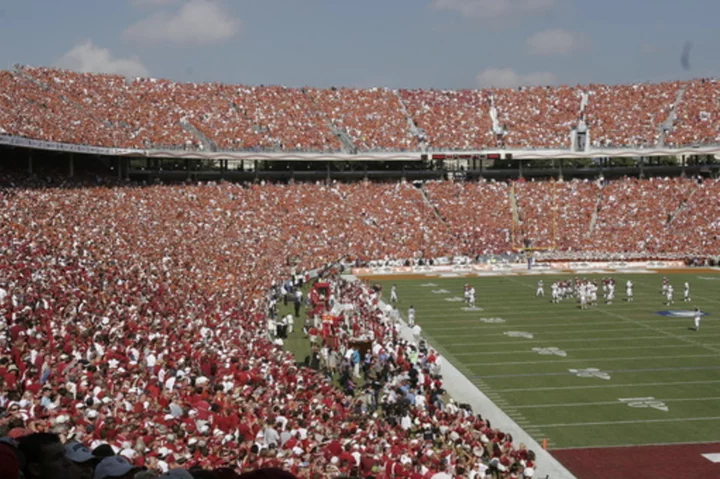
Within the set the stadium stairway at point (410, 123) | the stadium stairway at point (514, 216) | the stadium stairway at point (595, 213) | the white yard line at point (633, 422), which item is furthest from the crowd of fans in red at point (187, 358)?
the stadium stairway at point (410, 123)

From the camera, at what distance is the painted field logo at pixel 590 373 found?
55.4ft

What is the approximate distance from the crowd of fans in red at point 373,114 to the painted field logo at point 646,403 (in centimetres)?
3061

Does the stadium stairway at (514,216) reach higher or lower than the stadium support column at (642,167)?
lower

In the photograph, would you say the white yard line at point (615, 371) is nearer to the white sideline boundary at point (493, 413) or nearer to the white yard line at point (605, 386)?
the white sideline boundary at point (493, 413)

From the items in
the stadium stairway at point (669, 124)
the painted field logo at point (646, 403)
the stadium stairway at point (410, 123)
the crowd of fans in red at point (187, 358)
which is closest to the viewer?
the crowd of fans in red at point (187, 358)

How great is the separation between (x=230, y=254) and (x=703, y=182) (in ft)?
101

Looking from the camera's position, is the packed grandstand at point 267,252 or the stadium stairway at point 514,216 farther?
the stadium stairway at point 514,216

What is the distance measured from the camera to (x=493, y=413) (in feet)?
46.5

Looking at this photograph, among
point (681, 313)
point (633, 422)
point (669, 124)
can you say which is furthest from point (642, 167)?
point (633, 422)

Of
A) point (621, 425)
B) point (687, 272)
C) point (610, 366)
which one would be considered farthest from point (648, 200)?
point (621, 425)

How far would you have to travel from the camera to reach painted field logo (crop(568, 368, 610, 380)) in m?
16.9

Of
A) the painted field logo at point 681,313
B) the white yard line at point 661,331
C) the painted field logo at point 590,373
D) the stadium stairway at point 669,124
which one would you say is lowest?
the painted field logo at point 590,373

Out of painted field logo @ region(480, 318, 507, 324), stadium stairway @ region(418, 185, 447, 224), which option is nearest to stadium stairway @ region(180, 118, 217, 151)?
stadium stairway @ region(418, 185, 447, 224)

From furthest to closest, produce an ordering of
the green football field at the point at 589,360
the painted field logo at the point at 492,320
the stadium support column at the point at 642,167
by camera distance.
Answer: the stadium support column at the point at 642,167, the painted field logo at the point at 492,320, the green football field at the point at 589,360
